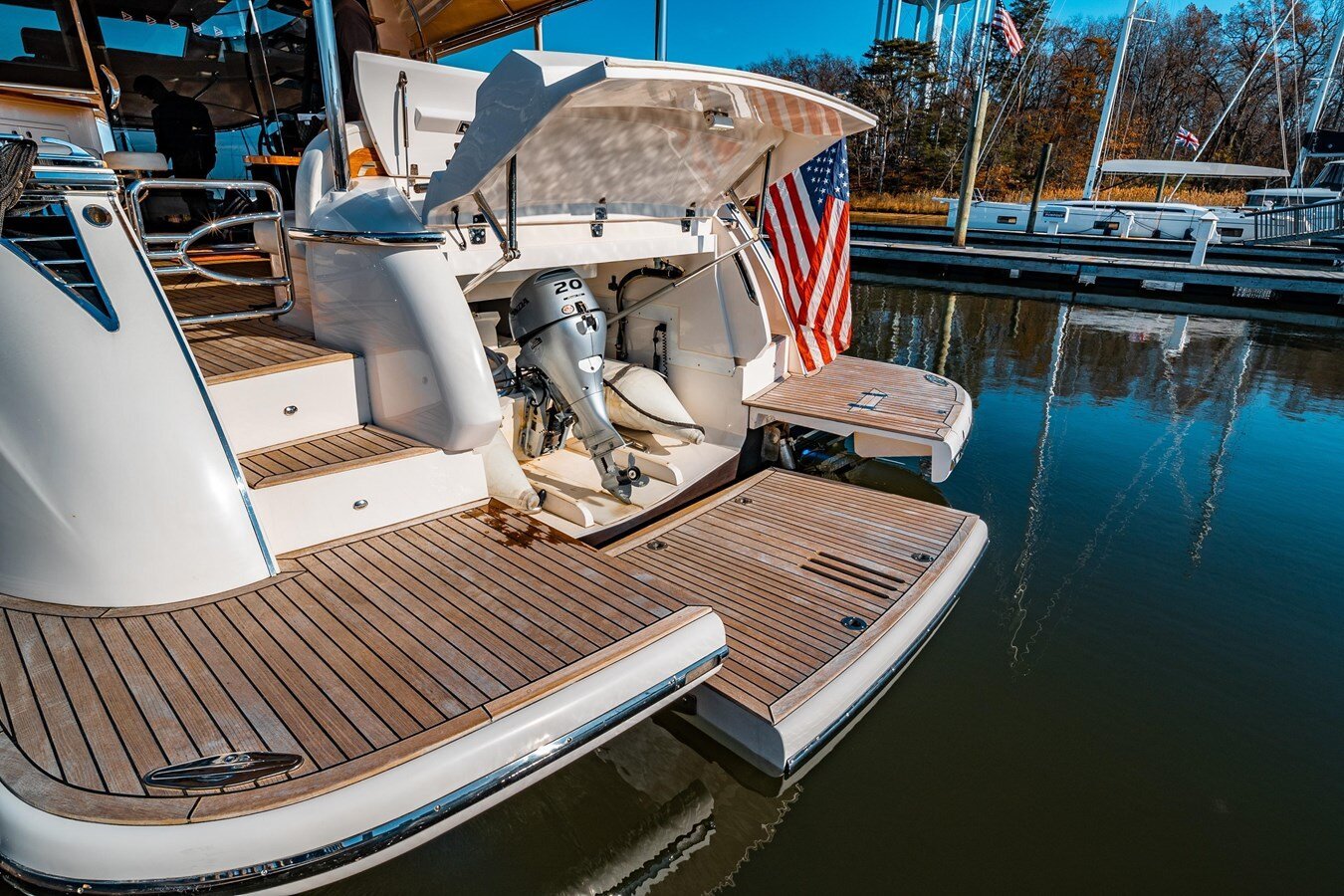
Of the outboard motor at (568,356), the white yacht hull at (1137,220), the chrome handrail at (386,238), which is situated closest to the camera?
the chrome handrail at (386,238)

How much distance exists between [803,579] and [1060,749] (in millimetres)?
1181

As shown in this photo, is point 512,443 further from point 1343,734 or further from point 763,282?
point 1343,734

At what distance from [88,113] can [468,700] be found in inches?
212

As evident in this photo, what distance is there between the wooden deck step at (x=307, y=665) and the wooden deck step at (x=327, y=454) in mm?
274

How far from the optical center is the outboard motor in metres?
3.52

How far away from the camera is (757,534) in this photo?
3723 mm

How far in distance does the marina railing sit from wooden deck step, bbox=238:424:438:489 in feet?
69.4

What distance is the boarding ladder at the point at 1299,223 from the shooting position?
53.8 ft

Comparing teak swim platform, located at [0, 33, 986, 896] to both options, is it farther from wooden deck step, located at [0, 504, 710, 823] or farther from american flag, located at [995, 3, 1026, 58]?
american flag, located at [995, 3, 1026, 58]

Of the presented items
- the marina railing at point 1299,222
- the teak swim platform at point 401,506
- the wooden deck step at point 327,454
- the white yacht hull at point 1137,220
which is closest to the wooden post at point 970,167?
the white yacht hull at point 1137,220

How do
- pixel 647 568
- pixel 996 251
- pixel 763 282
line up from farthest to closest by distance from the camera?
pixel 996 251
pixel 763 282
pixel 647 568

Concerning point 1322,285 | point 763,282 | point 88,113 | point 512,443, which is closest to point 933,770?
point 512,443

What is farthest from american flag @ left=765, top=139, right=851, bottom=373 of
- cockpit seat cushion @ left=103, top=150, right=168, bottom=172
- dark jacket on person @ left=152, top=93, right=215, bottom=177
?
dark jacket on person @ left=152, top=93, right=215, bottom=177

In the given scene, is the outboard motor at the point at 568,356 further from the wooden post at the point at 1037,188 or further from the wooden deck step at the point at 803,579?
the wooden post at the point at 1037,188
